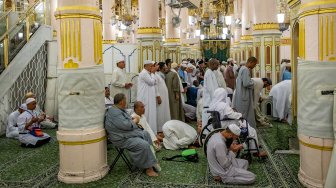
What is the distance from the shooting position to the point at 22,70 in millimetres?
6980

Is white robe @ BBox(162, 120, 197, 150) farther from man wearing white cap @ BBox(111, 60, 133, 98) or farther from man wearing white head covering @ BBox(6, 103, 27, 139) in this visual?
man wearing white head covering @ BBox(6, 103, 27, 139)

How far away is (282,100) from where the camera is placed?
284 inches

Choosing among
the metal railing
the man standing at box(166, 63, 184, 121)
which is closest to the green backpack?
the man standing at box(166, 63, 184, 121)

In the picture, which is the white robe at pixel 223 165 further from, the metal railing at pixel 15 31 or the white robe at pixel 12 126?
the metal railing at pixel 15 31

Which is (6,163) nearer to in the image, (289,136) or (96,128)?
(96,128)

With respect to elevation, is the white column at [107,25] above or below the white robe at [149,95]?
above

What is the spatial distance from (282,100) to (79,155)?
183 inches

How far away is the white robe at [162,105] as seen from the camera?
6.22 metres

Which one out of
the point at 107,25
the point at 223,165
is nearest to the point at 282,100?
the point at 223,165

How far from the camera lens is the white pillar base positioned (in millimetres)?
3947

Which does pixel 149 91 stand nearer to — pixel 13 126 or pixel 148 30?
pixel 13 126

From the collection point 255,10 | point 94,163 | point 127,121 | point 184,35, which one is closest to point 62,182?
point 94,163

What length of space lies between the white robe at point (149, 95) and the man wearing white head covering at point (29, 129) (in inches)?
67.0

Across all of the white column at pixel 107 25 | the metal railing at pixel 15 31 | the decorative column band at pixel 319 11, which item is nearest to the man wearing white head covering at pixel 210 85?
the decorative column band at pixel 319 11
